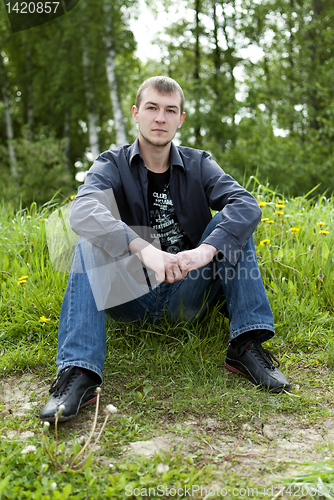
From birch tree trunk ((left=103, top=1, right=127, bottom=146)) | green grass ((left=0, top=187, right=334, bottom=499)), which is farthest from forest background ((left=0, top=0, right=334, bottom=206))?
green grass ((left=0, top=187, right=334, bottom=499))

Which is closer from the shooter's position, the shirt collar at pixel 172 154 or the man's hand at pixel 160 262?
the man's hand at pixel 160 262

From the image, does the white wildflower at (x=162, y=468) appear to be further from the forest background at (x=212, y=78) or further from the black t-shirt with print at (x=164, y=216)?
the forest background at (x=212, y=78)

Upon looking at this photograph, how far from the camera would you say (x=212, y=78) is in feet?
44.3

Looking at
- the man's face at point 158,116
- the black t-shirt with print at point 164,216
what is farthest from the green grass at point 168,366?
the man's face at point 158,116

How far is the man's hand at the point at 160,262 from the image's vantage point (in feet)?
6.09

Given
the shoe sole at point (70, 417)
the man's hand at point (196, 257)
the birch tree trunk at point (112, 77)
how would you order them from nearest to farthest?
the shoe sole at point (70, 417), the man's hand at point (196, 257), the birch tree trunk at point (112, 77)

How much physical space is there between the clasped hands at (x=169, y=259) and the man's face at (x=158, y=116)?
739mm

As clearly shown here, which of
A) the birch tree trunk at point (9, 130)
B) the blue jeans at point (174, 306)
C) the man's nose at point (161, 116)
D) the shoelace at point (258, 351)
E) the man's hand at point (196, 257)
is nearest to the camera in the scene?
the blue jeans at point (174, 306)

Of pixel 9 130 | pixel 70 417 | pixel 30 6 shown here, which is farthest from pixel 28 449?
pixel 9 130

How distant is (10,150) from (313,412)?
16394 mm

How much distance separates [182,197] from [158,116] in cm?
50

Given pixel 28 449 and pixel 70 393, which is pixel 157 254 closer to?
pixel 70 393

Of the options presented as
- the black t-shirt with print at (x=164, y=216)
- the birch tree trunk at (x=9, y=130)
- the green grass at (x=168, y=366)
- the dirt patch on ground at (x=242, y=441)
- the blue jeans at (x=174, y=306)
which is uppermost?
the birch tree trunk at (x=9, y=130)

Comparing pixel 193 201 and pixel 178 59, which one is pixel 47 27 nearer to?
pixel 178 59
